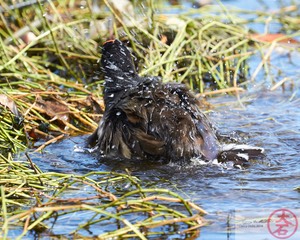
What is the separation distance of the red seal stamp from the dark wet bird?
119 centimetres

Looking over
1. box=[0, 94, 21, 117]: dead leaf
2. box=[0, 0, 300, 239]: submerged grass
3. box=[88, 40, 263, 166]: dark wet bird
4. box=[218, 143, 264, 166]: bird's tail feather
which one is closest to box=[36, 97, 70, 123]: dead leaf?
box=[0, 0, 300, 239]: submerged grass

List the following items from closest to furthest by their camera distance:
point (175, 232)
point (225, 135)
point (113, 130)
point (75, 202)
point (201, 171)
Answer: point (175, 232) < point (75, 202) < point (201, 171) < point (113, 130) < point (225, 135)

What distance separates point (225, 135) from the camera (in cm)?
651

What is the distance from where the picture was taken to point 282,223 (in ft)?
14.2

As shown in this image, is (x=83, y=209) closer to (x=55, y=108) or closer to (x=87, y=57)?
Result: (x=55, y=108)

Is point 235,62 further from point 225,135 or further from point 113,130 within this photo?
point 113,130

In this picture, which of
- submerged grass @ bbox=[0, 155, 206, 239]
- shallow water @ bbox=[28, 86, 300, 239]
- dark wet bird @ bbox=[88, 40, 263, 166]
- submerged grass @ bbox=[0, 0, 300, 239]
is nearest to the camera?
submerged grass @ bbox=[0, 155, 206, 239]

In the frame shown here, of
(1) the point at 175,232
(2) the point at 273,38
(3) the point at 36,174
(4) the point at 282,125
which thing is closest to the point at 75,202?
(3) the point at 36,174

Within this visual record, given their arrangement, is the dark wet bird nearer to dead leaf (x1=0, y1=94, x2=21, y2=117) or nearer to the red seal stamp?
dead leaf (x1=0, y1=94, x2=21, y2=117)

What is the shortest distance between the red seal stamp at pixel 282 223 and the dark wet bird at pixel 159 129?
46.9 inches

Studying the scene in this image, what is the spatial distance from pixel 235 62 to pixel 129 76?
1.96 metres

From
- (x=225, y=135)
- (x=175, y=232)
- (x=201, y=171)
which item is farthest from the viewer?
(x=225, y=135)

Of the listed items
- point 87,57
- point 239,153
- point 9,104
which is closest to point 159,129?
point 239,153

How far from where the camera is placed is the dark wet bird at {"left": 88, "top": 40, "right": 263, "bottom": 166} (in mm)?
5621
